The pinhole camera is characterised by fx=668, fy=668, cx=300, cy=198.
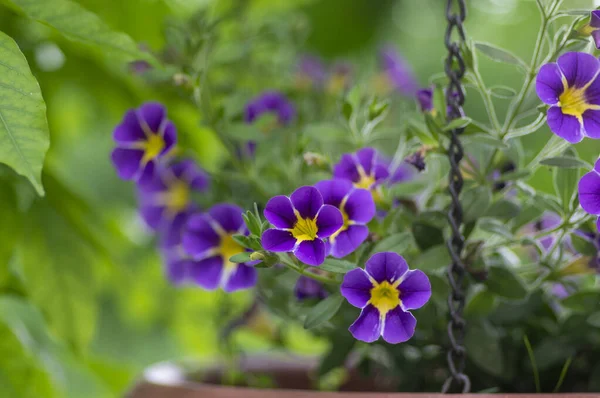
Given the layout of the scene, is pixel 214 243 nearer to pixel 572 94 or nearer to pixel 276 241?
pixel 276 241

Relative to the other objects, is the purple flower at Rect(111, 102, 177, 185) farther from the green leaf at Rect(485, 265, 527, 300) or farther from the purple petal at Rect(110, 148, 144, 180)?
the green leaf at Rect(485, 265, 527, 300)

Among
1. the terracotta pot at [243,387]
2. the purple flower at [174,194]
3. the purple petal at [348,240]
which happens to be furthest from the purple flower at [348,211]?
the purple flower at [174,194]

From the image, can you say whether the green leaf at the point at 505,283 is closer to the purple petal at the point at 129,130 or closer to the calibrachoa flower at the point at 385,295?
the calibrachoa flower at the point at 385,295

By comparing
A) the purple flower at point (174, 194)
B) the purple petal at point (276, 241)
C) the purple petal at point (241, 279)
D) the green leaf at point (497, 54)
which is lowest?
the purple flower at point (174, 194)

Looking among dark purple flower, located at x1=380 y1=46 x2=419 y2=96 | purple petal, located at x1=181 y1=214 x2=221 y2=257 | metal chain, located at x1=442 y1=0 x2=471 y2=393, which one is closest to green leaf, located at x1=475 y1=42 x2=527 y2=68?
metal chain, located at x1=442 y1=0 x2=471 y2=393

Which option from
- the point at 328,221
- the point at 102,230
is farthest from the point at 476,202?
the point at 102,230

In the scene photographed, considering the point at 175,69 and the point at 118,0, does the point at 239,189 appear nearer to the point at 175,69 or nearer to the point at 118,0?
the point at 175,69
